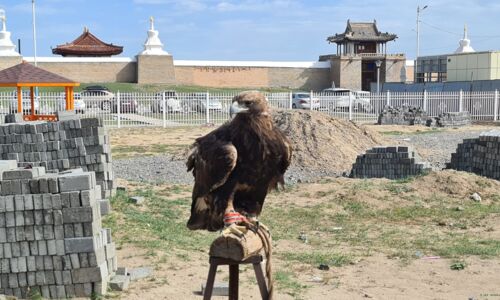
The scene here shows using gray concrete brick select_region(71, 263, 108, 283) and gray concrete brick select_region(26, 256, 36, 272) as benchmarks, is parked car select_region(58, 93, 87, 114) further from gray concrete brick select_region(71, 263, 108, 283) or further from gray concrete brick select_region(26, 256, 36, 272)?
gray concrete brick select_region(71, 263, 108, 283)

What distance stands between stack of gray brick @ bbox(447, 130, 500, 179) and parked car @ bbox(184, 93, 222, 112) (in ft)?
50.8

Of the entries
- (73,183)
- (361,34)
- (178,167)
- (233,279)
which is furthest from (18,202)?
(361,34)

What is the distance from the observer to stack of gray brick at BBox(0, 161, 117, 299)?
17.7 ft

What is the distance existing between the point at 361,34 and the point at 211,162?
5102cm

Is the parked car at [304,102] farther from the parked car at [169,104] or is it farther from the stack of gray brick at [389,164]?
the stack of gray brick at [389,164]

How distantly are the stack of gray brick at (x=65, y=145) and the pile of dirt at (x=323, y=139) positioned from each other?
497cm

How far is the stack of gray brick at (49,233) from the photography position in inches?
212

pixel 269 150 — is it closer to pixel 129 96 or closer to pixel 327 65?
pixel 129 96

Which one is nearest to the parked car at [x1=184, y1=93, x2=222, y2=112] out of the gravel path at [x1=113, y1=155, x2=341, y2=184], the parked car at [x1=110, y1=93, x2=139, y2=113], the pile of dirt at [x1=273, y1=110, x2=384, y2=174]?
the parked car at [x1=110, y1=93, x2=139, y2=113]

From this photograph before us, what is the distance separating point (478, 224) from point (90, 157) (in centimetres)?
596

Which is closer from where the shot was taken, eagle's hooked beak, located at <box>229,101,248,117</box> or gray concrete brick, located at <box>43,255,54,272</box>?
eagle's hooked beak, located at <box>229,101,248,117</box>

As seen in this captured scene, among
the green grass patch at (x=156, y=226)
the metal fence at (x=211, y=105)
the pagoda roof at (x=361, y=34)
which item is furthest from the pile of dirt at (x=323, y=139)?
the pagoda roof at (x=361, y=34)

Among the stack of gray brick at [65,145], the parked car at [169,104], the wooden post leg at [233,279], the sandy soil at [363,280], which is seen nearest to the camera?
the wooden post leg at [233,279]

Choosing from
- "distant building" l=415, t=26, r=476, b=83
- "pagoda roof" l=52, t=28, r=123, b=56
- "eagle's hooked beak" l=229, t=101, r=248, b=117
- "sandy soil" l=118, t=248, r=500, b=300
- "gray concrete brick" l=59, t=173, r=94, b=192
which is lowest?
"sandy soil" l=118, t=248, r=500, b=300
